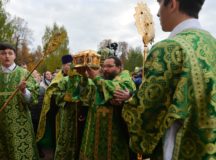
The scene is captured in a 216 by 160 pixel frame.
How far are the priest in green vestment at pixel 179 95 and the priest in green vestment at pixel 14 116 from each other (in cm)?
318

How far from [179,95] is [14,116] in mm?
3547

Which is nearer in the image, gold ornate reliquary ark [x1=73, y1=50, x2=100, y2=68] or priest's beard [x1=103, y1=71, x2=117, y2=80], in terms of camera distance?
gold ornate reliquary ark [x1=73, y1=50, x2=100, y2=68]

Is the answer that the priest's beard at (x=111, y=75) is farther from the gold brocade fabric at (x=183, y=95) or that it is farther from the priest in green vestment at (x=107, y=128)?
the gold brocade fabric at (x=183, y=95)

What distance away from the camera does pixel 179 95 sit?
210cm

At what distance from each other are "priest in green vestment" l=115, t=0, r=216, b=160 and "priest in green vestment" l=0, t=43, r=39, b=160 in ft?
10.4

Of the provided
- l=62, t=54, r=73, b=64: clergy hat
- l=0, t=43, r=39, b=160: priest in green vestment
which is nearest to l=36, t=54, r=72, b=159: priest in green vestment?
l=62, t=54, r=73, b=64: clergy hat

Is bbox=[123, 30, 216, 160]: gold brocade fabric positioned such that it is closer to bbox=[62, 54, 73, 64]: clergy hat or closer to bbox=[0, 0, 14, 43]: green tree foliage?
bbox=[62, 54, 73, 64]: clergy hat

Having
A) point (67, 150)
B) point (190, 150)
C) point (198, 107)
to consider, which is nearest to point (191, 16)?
point (198, 107)

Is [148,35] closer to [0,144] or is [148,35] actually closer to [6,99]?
[6,99]

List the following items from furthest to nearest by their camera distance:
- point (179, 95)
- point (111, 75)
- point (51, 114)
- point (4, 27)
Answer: point (4, 27) < point (51, 114) < point (111, 75) < point (179, 95)

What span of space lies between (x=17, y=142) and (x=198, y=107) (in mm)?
3620

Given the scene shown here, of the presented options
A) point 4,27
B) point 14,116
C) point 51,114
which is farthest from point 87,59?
point 4,27

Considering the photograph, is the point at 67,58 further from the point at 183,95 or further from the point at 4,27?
the point at 4,27

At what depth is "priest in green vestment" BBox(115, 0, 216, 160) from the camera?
2100 millimetres
